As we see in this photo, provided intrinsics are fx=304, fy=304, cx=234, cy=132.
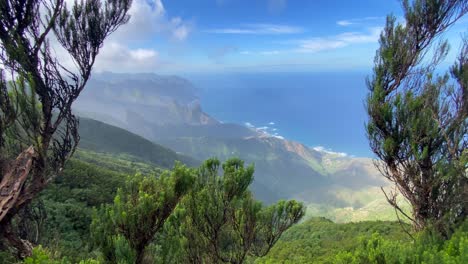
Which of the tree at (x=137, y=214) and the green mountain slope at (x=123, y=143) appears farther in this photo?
the green mountain slope at (x=123, y=143)

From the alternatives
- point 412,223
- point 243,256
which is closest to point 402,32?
point 412,223

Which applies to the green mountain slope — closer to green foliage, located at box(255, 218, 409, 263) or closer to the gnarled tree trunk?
green foliage, located at box(255, 218, 409, 263)

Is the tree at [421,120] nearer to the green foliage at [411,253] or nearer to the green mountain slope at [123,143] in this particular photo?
the green foliage at [411,253]

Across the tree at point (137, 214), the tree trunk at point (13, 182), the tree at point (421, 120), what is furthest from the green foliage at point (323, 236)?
the tree trunk at point (13, 182)

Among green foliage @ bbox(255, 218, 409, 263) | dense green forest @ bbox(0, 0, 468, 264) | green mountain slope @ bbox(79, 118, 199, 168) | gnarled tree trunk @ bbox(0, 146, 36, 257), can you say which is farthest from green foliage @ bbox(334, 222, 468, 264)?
green mountain slope @ bbox(79, 118, 199, 168)

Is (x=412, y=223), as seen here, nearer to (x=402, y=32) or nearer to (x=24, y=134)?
(x=402, y=32)

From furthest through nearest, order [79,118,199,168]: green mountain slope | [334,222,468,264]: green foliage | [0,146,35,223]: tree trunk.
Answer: [79,118,199,168]: green mountain slope, [0,146,35,223]: tree trunk, [334,222,468,264]: green foliage

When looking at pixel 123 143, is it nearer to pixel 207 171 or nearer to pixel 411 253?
pixel 207 171
